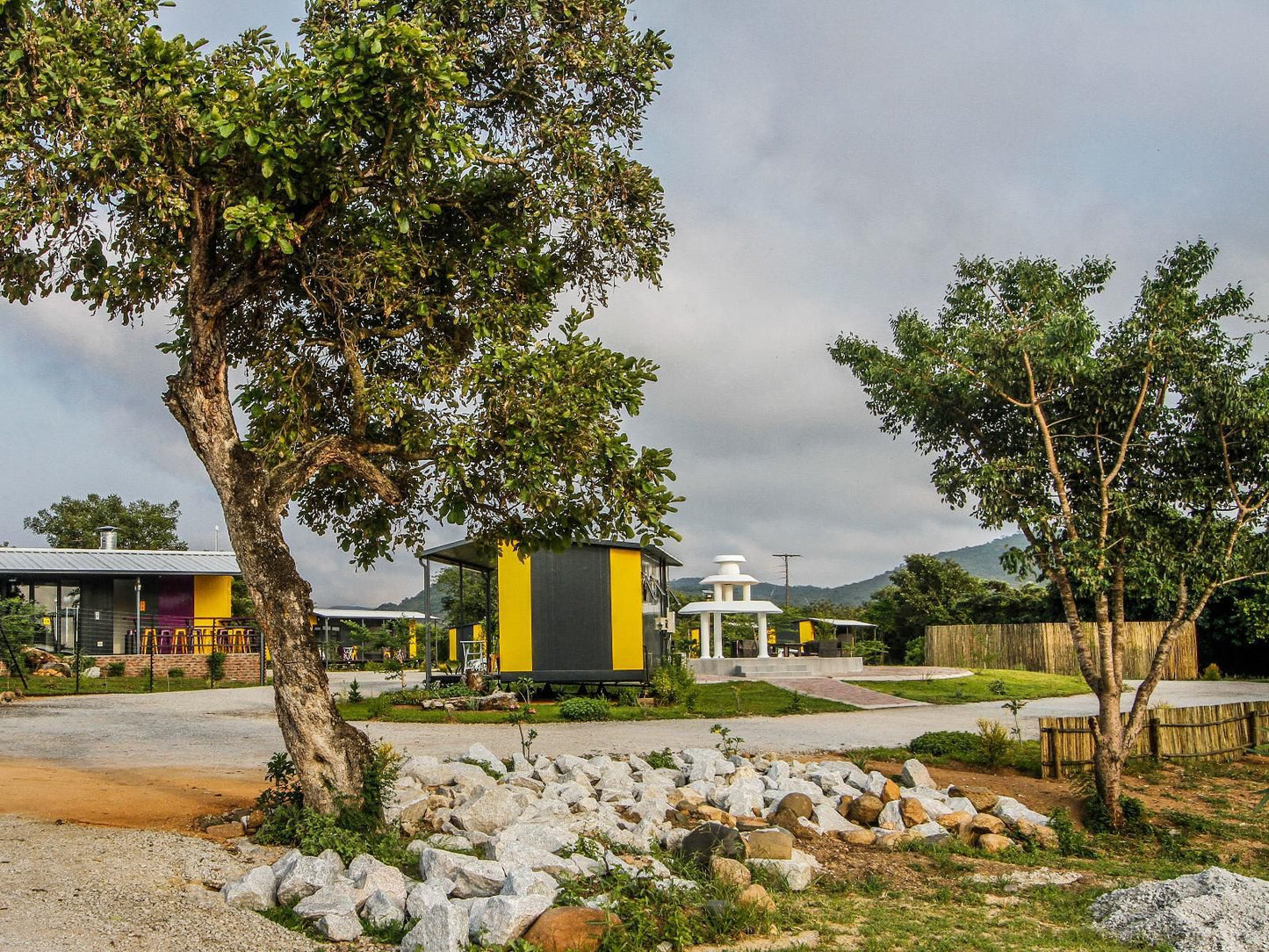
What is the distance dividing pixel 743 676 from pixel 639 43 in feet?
72.6

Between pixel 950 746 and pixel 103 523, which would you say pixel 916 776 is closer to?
pixel 950 746

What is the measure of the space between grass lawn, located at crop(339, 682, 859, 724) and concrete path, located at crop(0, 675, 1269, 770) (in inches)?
21.9

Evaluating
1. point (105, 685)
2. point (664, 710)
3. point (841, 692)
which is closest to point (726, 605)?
point (841, 692)

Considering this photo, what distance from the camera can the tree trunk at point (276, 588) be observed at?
8.48m

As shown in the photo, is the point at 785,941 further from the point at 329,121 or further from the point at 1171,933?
the point at 329,121

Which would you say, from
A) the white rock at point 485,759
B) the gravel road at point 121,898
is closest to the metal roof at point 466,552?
the white rock at point 485,759

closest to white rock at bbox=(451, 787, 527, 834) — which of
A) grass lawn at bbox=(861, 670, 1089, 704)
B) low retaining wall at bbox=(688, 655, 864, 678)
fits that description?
grass lawn at bbox=(861, 670, 1089, 704)

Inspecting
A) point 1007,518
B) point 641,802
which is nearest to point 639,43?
point 1007,518

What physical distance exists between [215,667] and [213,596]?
6989 millimetres

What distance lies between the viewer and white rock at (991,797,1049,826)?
31.6ft

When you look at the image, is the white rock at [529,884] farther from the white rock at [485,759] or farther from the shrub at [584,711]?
the shrub at [584,711]

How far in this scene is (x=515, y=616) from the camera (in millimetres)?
22406

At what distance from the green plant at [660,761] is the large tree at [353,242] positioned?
11.8 feet

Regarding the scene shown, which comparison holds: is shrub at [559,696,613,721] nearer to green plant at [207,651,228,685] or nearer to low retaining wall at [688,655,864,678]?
low retaining wall at [688,655,864,678]
